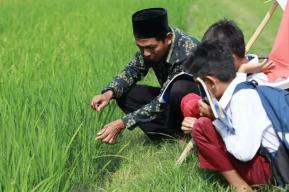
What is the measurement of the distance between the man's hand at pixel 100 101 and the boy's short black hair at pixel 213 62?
691mm

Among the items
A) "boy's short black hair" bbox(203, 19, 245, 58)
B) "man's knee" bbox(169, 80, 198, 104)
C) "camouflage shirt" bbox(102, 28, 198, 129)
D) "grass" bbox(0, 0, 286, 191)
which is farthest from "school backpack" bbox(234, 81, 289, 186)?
"camouflage shirt" bbox(102, 28, 198, 129)

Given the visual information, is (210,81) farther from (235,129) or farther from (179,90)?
(179,90)

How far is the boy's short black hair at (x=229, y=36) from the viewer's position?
2428mm

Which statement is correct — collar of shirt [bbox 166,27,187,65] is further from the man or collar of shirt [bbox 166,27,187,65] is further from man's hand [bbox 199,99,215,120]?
man's hand [bbox 199,99,215,120]

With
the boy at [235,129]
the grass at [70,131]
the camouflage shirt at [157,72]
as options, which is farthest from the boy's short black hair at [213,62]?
the camouflage shirt at [157,72]

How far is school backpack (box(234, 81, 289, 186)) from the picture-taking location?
2.11m

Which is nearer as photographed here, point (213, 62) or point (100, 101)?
point (213, 62)

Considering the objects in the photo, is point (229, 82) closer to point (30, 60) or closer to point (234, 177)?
point (234, 177)

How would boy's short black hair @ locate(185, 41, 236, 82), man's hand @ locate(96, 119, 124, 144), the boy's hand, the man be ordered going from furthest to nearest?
1. the man
2. man's hand @ locate(96, 119, 124, 144)
3. the boy's hand
4. boy's short black hair @ locate(185, 41, 236, 82)

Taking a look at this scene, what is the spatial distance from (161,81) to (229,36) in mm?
781

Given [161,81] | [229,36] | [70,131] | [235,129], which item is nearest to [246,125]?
[235,129]

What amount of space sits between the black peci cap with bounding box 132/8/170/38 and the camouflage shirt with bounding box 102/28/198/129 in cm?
10

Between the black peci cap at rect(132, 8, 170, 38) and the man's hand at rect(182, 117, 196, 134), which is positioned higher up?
the black peci cap at rect(132, 8, 170, 38)

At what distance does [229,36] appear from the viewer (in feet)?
8.11
